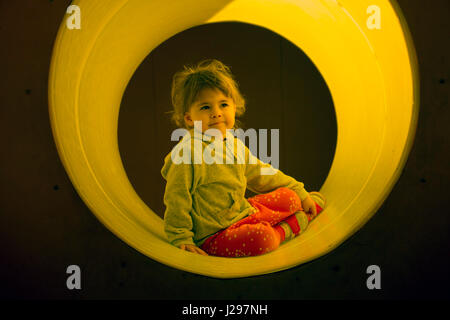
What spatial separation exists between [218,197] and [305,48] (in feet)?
2.86

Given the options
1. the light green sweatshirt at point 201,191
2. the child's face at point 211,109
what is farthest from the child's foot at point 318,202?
the child's face at point 211,109

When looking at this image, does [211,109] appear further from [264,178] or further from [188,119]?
[264,178]

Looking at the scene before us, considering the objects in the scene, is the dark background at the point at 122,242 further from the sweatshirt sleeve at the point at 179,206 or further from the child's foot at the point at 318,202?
the child's foot at the point at 318,202

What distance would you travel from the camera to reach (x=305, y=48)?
196 centimetres

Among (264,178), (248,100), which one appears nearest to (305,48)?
(248,100)

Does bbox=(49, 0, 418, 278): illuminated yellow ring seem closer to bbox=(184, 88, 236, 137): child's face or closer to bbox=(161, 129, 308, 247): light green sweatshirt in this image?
bbox=(161, 129, 308, 247): light green sweatshirt

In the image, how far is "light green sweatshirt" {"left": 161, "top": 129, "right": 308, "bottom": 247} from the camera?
1.37 meters

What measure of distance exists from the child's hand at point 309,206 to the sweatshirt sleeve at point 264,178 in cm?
1

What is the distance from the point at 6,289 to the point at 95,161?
43cm

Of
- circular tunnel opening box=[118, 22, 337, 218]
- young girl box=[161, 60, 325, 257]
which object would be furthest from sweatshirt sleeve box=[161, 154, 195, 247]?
circular tunnel opening box=[118, 22, 337, 218]

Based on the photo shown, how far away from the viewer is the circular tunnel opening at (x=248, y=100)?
2.15 meters

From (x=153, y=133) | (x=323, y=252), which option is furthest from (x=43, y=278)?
(x=153, y=133)

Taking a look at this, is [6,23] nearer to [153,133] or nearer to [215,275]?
[215,275]

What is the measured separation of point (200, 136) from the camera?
4.83 ft
